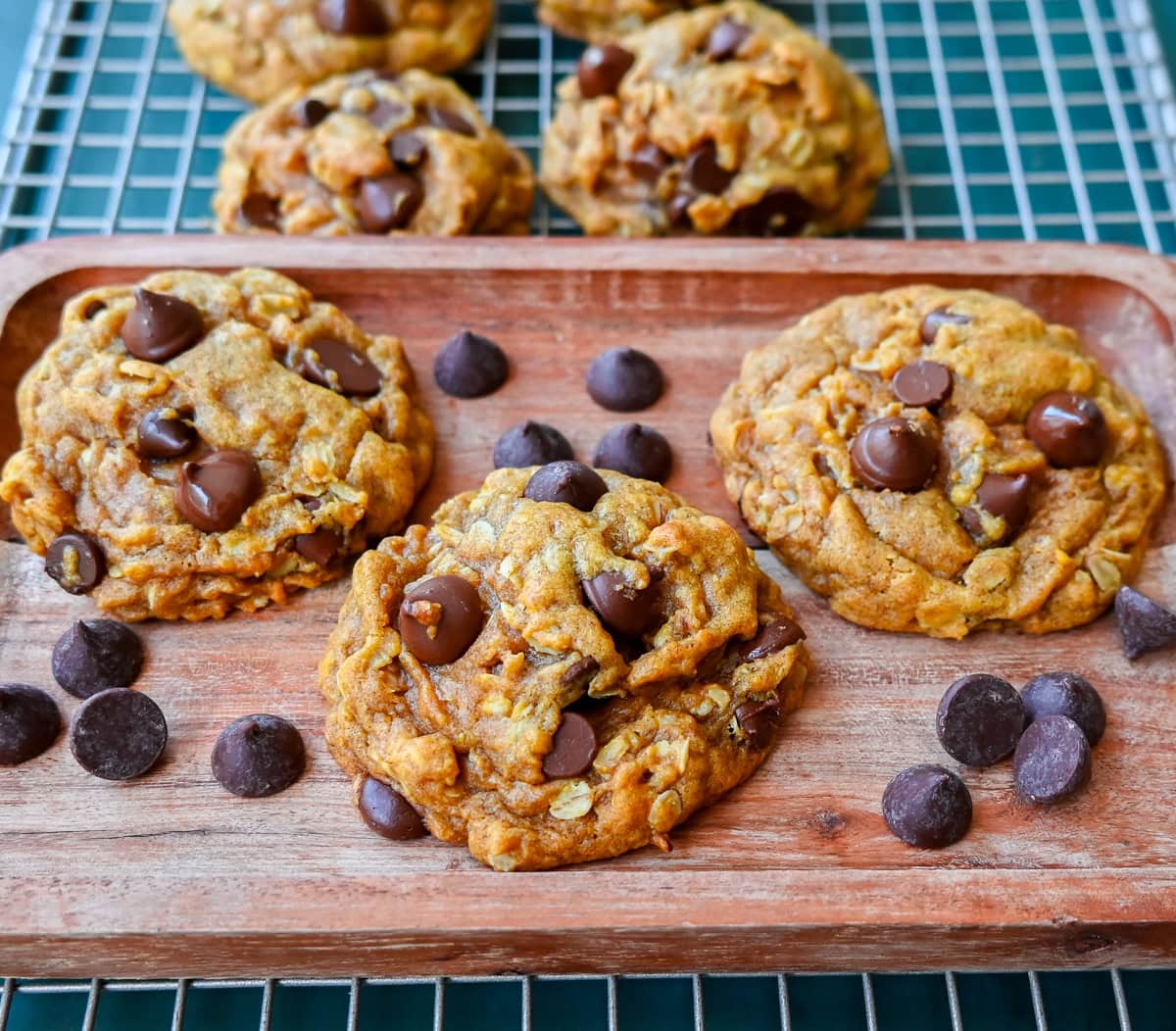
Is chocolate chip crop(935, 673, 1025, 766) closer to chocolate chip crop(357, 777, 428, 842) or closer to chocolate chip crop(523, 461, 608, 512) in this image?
chocolate chip crop(523, 461, 608, 512)

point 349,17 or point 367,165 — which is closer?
point 367,165

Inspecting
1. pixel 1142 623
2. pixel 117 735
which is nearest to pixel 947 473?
pixel 1142 623

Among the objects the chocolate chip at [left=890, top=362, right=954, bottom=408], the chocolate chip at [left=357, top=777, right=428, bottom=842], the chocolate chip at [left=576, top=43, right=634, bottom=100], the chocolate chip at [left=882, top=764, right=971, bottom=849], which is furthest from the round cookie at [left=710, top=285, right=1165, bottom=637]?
the chocolate chip at [left=576, top=43, right=634, bottom=100]

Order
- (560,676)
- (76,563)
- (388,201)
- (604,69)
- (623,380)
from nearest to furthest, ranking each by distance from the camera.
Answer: (560,676) → (76,563) → (623,380) → (388,201) → (604,69)

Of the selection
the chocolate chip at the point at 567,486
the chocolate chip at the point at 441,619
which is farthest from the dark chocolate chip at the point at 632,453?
the chocolate chip at the point at 441,619

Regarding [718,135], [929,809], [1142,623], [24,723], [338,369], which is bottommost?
[24,723]

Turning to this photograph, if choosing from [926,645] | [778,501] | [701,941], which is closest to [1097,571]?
[926,645]

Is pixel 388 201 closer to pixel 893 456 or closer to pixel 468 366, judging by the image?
pixel 468 366

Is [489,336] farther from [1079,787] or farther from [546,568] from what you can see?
[1079,787]
